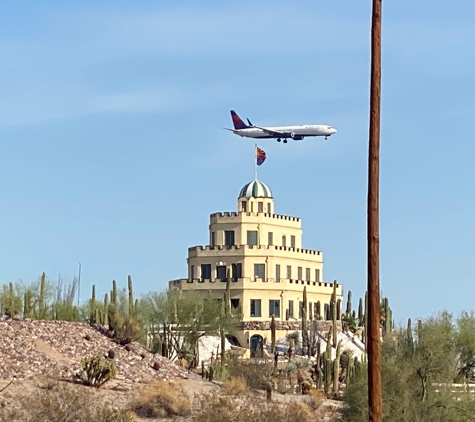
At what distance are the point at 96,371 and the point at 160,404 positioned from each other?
3925 millimetres

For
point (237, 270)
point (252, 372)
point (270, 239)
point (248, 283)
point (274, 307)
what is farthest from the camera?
point (270, 239)

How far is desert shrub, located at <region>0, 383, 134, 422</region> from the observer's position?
62.5 ft

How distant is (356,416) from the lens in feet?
77.5

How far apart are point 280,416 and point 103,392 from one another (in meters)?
7.20

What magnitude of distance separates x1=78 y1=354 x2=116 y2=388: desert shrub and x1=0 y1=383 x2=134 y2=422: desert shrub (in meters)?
7.48

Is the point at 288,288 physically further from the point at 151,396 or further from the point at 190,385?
the point at 151,396

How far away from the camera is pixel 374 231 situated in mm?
15992

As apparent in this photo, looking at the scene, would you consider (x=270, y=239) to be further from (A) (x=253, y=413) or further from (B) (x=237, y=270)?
(A) (x=253, y=413)

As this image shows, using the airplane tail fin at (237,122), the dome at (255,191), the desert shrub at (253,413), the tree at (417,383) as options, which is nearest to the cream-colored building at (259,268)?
the dome at (255,191)

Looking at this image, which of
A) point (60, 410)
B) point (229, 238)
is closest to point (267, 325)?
point (229, 238)

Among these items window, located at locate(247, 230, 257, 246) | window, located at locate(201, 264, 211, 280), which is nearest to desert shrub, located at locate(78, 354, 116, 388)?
window, located at locate(201, 264, 211, 280)

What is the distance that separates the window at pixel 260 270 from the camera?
6738cm

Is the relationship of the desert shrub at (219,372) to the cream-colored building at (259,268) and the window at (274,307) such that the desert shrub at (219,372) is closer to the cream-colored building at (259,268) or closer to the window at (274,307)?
the cream-colored building at (259,268)

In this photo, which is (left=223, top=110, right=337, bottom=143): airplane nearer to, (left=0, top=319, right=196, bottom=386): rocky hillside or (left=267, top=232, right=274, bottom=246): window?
(left=267, top=232, right=274, bottom=246): window
